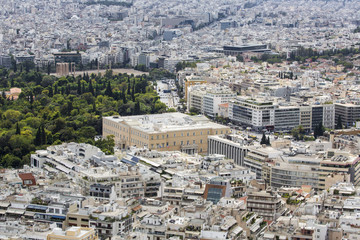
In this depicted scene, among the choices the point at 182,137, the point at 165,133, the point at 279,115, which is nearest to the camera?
the point at 165,133

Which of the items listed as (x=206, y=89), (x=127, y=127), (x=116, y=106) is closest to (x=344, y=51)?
(x=206, y=89)

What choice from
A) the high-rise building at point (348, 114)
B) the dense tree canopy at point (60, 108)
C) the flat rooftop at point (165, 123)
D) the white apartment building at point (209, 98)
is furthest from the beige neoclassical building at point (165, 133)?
the high-rise building at point (348, 114)

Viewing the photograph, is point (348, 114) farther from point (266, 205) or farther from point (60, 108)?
point (266, 205)

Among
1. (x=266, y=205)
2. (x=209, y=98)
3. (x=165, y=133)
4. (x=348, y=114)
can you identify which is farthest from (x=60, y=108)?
(x=266, y=205)

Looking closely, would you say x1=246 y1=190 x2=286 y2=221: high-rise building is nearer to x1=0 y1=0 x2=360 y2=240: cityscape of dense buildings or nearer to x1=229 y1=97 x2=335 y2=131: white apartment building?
x1=0 y1=0 x2=360 y2=240: cityscape of dense buildings

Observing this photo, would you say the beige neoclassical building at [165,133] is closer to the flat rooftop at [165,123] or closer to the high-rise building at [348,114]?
the flat rooftop at [165,123]
